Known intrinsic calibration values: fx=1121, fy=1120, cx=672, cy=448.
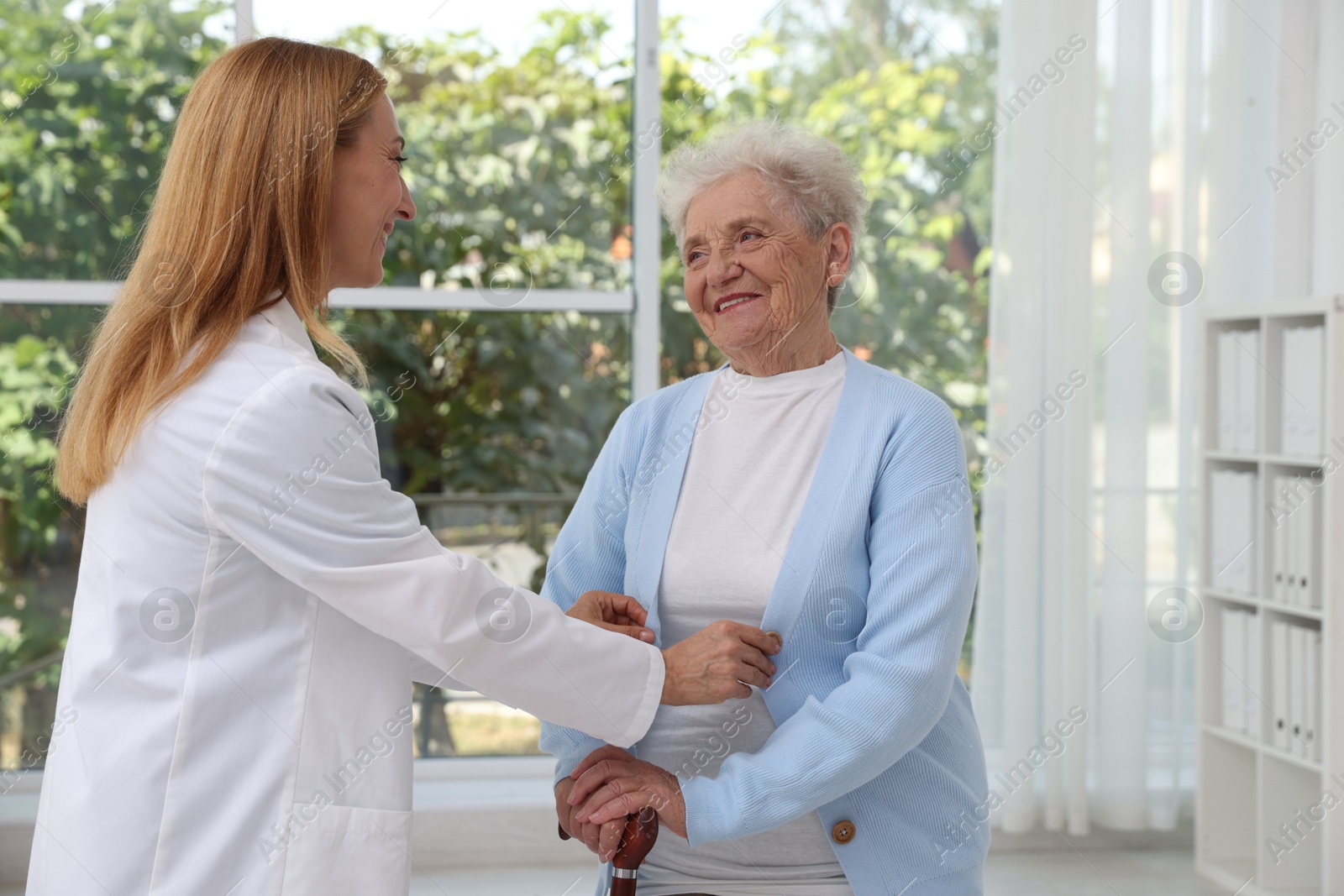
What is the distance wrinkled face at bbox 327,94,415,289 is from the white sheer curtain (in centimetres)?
240

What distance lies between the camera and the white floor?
10.1 feet

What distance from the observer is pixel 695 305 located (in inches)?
63.9

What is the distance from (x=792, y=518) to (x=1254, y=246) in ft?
8.72

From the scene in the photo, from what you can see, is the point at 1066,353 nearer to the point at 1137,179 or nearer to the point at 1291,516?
the point at 1137,179

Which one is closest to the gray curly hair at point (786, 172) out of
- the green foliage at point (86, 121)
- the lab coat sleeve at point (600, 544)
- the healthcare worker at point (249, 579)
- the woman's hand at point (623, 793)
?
the lab coat sleeve at point (600, 544)

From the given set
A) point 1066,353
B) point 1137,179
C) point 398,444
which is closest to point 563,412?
point 398,444

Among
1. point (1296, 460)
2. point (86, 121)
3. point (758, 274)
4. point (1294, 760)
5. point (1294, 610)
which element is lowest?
point (1294, 760)

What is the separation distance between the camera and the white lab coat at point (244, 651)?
1110mm

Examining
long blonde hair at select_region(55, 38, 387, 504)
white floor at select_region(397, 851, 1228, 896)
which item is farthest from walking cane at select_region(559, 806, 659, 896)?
white floor at select_region(397, 851, 1228, 896)

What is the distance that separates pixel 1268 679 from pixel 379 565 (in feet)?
8.82

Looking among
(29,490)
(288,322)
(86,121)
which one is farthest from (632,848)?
(86,121)

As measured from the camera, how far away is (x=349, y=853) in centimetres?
115

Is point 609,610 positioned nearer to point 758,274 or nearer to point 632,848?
point 632,848

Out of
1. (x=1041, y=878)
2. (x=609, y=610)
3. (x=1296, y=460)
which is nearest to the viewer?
(x=609, y=610)
